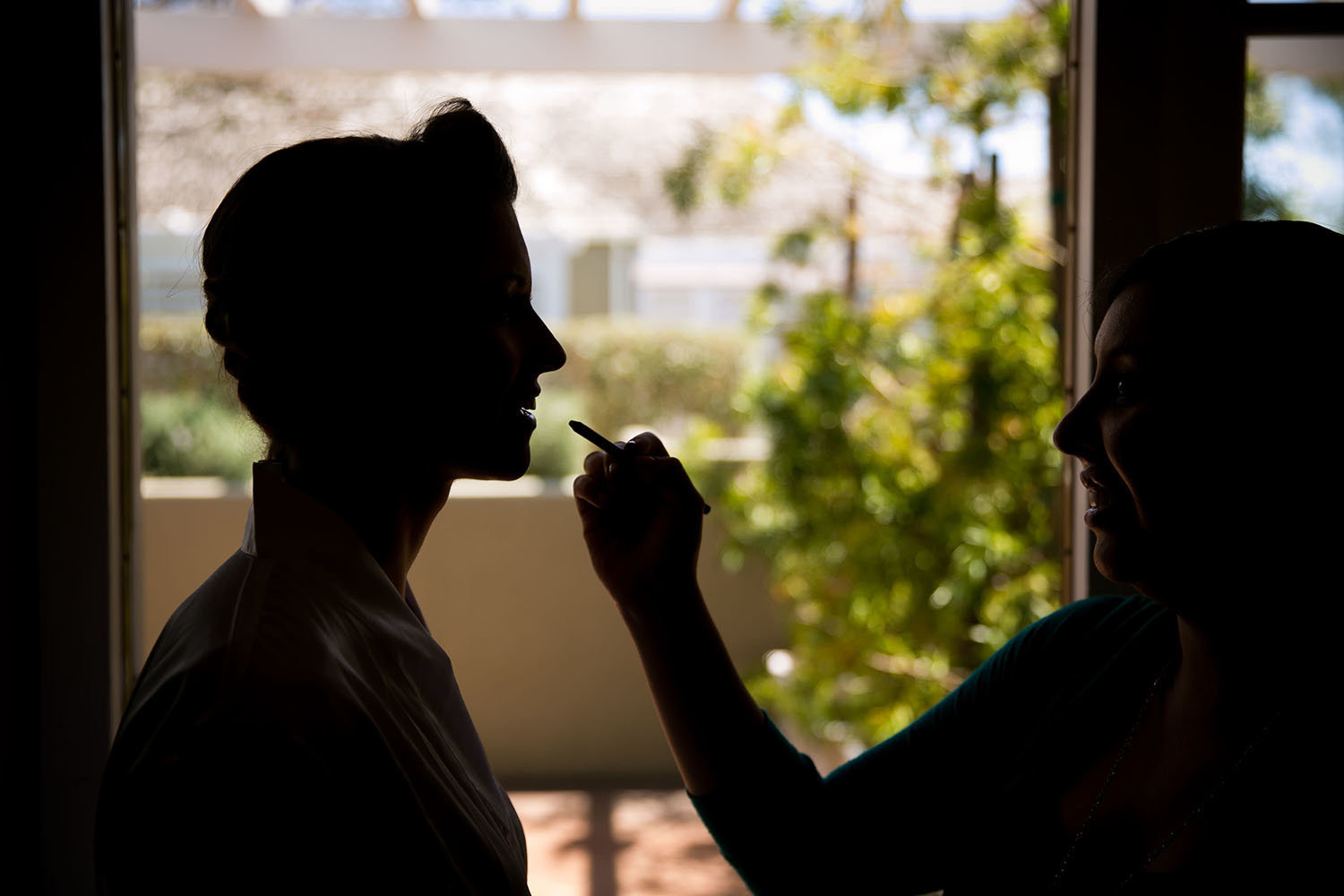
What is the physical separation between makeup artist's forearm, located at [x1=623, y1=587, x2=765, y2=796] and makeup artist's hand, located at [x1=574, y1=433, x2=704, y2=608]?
0.02 metres

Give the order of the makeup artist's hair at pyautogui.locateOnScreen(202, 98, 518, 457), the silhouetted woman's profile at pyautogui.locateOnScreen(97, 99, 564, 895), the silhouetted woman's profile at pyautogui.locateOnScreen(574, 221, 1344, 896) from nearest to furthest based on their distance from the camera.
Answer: the silhouetted woman's profile at pyautogui.locateOnScreen(97, 99, 564, 895), the makeup artist's hair at pyautogui.locateOnScreen(202, 98, 518, 457), the silhouetted woman's profile at pyautogui.locateOnScreen(574, 221, 1344, 896)

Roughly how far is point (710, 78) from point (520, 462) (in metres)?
6.87

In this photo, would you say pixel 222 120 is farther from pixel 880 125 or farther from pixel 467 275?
pixel 467 275

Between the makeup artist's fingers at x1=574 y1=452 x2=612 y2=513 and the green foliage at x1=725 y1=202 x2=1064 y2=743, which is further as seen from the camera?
the green foliage at x1=725 y1=202 x2=1064 y2=743

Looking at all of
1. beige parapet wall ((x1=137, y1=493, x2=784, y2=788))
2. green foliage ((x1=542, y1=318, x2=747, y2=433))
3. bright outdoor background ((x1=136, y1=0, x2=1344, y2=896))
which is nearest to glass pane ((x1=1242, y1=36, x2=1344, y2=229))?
bright outdoor background ((x1=136, y1=0, x2=1344, y2=896))

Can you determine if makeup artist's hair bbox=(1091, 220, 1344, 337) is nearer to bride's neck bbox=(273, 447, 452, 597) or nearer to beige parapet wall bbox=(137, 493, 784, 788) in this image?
bride's neck bbox=(273, 447, 452, 597)

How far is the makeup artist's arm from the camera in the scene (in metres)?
1.11

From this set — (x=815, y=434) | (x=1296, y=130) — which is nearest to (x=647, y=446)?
(x=1296, y=130)

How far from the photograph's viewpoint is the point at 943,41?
323 cm


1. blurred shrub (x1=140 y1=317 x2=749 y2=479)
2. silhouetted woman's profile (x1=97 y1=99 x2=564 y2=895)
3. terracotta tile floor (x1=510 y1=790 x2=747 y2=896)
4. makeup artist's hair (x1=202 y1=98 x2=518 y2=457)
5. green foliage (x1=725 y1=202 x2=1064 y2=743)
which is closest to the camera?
silhouetted woman's profile (x1=97 y1=99 x2=564 y2=895)

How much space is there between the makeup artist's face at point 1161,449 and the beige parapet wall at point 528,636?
339 cm

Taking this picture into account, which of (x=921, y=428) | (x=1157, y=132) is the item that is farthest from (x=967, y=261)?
(x=1157, y=132)

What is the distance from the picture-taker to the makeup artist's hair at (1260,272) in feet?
2.88

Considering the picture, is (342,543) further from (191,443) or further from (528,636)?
(191,443)
